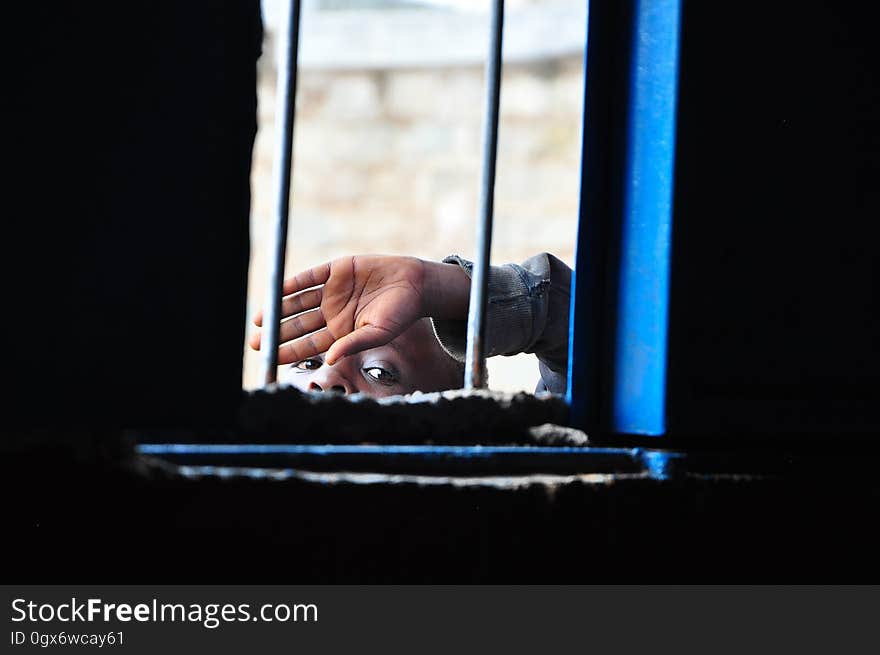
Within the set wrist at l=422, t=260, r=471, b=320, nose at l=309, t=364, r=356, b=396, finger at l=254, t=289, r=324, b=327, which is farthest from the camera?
nose at l=309, t=364, r=356, b=396

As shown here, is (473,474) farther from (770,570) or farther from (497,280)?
(497,280)

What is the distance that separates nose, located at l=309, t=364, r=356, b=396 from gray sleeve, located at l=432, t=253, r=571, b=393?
0.76 metres

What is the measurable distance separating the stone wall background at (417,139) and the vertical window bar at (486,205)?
7960 millimetres

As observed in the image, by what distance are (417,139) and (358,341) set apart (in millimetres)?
8759

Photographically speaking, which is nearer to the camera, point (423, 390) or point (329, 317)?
point (329, 317)

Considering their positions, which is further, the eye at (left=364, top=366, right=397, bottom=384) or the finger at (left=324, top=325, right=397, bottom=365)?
the eye at (left=364, top=366, right=397, bottom=384)

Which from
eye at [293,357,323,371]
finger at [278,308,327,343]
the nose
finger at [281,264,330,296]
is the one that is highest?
finger at [281,264,330,296]

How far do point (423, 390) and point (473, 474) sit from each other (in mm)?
2305

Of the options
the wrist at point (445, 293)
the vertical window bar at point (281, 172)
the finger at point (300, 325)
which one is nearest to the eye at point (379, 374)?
the wrist at point (445, 293)

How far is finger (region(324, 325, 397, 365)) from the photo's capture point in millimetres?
1427

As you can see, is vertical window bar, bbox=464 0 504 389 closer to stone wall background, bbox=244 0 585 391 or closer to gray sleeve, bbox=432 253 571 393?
gray sleeve, bbox=432 253 571 393

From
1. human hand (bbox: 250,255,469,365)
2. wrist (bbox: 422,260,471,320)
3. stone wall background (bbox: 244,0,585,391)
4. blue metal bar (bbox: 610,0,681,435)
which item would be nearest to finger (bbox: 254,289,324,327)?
human hand (bbox: 250,255,469,365)

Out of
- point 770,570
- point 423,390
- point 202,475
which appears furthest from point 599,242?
point 423,390

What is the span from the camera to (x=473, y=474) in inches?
33.1
